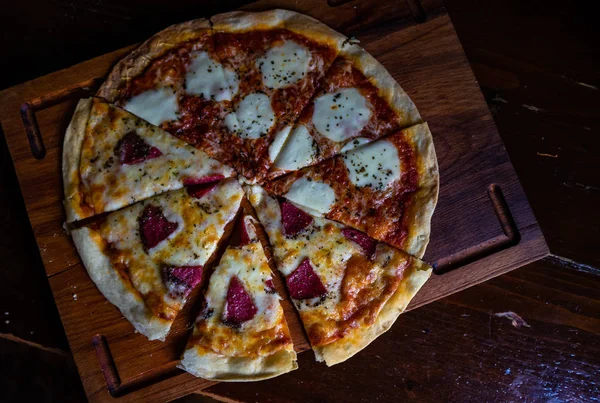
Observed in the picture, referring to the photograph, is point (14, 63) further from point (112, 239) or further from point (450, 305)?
point (450, 305)

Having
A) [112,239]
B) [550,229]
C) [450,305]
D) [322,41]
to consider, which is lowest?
[450,305]

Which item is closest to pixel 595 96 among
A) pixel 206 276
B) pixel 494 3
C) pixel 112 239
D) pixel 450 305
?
pixel 494 3

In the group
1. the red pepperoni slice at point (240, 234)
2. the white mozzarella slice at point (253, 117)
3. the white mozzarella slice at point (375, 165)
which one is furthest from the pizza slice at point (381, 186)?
the white mozzarella slice at point (253, 117)

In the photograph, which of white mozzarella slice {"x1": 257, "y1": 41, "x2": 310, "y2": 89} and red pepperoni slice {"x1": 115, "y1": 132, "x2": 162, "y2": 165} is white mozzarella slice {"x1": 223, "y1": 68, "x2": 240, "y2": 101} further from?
red pepperoni slice {"x1": 115, "y1": 132, "x2": 162, "y2": 165}

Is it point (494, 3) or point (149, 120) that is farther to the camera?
point (494, 3)

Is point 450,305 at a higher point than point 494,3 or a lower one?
lower

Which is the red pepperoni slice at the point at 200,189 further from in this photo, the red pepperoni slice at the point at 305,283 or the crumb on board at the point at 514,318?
the crumb on board at the point at 514,318

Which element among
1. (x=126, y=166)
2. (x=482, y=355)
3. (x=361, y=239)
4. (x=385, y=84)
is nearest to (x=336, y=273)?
(x=361, y=239)
